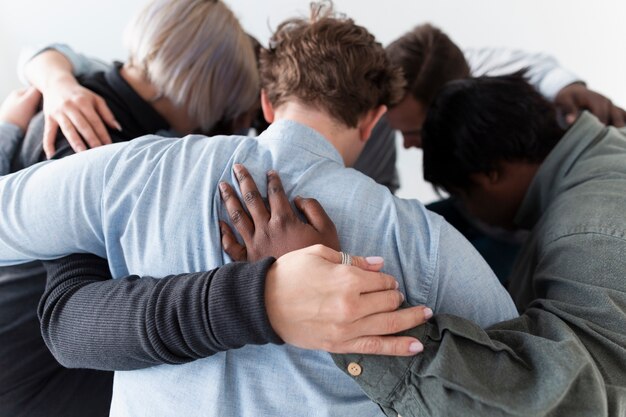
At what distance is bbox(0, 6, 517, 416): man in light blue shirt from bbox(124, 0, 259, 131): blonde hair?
35 cm

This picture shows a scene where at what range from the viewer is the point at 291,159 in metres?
0.70

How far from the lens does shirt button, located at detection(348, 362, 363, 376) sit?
57 cm

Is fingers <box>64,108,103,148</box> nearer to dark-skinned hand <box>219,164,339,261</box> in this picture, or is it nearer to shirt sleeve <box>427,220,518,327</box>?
dark-skinned hand <box>219,164,339,261</box>

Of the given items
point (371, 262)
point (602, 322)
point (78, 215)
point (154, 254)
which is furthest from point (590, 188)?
point (78, 215)

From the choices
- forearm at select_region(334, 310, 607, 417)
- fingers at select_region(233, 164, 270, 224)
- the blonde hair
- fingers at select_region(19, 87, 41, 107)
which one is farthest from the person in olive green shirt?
fingers at select_region(19, 87, 41, 107)

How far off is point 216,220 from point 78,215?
0.21m

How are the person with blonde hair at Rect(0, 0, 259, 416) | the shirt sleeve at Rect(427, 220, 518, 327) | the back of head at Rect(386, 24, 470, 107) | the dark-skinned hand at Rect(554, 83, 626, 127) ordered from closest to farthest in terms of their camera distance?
1. the shirt sleeve at Rect(427, 220, 518, 327)
2. the person with blonde hair at Rect(0, 0, 259, 416)
3. the dark-skinned hand at Rect(554, 83, 626, 127)
4. the back of head at Rect(386, 24, 470, 107)

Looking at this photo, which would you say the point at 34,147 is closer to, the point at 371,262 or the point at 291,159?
the point at 291,159

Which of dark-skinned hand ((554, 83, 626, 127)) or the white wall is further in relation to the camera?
the white wall

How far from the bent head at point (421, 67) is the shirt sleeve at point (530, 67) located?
0.46 feet

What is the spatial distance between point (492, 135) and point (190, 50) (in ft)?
2.24

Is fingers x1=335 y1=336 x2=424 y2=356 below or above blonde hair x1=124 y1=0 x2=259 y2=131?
below

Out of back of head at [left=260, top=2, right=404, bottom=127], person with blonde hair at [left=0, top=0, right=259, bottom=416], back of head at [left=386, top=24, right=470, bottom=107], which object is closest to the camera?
back of head at [left=260, top=2, right=404, bottom=127]

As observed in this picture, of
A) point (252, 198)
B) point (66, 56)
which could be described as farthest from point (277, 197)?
point (66, 56)
